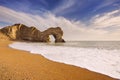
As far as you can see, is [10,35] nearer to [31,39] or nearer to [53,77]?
[31,39]

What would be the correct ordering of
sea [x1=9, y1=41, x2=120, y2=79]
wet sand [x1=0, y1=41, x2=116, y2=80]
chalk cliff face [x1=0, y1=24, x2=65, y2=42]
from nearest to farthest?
wet sand [x1=0, y1=41, x2=116, y2=80] < sea [x1=9, y1=41, x2=120, y2=79] < chalk cliff face [x1=0, y1=24, x2=65, y2=42]

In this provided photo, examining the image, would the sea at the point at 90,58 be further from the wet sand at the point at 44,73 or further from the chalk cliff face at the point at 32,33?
the chalk cliff face at the point at 32,33

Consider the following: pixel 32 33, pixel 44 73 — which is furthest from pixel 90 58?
pixel 32 33

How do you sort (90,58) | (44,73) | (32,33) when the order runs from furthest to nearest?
(32,33)
(90,58)
(44,73)

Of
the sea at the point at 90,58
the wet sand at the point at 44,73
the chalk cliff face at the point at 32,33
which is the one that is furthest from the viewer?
the chalk cliff face at the point at 32,33

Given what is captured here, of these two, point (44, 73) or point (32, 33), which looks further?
point (32, 33)

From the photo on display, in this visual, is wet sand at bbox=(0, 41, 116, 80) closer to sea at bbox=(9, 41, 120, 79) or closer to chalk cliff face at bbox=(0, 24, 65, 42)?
sea at bbox=(9, 41, 120, 79)

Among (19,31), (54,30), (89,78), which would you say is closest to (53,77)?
(89,78)

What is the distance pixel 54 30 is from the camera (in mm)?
78562

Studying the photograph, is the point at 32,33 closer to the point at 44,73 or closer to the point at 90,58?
the point at 90,58

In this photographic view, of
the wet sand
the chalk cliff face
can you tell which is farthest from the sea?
the chalk cliff face

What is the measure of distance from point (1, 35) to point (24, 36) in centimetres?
1253

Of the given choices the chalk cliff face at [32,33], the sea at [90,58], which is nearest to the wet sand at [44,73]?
the sea at [90,58]

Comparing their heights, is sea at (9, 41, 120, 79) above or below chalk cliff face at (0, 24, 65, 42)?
below
